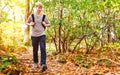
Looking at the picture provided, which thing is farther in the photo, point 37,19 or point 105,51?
point 105,51

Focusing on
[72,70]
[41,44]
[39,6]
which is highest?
[39,6]

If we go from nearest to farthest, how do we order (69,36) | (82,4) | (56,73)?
(56,73) < (82,4) < (69,36)

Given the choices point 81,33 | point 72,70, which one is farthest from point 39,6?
point 81,33

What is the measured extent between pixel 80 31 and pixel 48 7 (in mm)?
1800

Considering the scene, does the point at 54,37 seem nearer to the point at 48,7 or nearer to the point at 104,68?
the point at 48,7

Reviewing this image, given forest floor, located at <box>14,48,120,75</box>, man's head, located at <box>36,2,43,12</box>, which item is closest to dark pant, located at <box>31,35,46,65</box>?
forest floor, located at <box>14,48,120,75</box>

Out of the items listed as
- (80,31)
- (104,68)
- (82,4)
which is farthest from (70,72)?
(80,31)

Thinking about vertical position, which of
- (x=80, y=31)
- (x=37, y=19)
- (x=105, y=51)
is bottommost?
(x=105, y=51)

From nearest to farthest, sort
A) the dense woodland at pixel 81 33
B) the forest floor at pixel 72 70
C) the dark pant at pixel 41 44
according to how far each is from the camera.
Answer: the forest floor at pixel 72 70
the dark pant at pixel 41 44
the dense woodland at pixel 81 33

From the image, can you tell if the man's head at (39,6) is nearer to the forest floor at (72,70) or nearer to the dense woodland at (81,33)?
the dense woodland at (81,33)

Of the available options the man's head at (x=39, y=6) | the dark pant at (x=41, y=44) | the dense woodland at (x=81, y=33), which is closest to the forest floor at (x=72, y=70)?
the dense woodland at (x=81, y=33)

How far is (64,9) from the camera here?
11.4 meters

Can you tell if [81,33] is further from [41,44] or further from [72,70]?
[41,44]

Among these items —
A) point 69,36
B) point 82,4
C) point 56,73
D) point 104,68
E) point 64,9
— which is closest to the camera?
→ point 56,73
